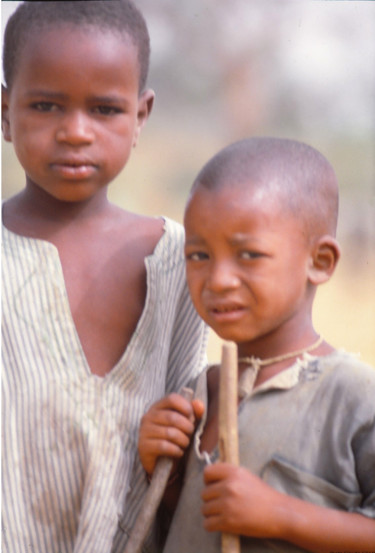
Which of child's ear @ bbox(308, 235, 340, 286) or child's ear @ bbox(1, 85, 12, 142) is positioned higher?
child's ear @ bbox(1, 85, 12, 142)

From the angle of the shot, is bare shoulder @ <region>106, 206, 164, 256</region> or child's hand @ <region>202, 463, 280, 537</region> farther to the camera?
bare shoulder @ <region>106, 206, 164, 256</region>

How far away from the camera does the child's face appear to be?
120cm

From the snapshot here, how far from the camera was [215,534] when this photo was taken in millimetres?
1207

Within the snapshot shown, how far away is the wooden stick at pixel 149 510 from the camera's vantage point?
1230 mm

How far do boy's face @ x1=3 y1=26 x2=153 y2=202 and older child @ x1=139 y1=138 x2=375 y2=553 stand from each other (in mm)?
157

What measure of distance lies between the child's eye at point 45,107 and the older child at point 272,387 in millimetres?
232

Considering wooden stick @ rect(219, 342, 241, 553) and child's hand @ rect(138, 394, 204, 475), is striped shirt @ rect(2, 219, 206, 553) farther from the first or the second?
wooden stick @ rect(219, 342, 241, 553)

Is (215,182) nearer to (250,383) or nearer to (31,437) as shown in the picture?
(250,383)

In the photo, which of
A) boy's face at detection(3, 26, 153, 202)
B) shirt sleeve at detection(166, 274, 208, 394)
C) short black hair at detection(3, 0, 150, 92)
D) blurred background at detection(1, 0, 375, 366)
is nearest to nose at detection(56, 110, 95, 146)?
boy's face at detection(3, 26, 153, 202)

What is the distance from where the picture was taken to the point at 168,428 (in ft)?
4.13

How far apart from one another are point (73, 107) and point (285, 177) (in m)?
0.32

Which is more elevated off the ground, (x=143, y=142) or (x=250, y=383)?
(x=143, y=142)

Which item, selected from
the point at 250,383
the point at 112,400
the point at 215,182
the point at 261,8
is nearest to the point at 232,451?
the point at 250,383

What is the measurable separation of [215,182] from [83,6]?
0.33 m
